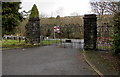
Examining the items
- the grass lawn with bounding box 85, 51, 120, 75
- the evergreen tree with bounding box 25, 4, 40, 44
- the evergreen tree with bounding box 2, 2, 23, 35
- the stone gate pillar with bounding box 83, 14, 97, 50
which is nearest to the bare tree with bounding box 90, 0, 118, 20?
the stone gate pillar with bounding box 83, 14, 97, 50

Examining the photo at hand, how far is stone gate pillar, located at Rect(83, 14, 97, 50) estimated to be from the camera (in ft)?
38.6

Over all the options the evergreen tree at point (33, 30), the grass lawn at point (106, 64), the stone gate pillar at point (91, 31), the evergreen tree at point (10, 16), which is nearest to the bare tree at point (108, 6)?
the stone gate pillar at point (91, 31)

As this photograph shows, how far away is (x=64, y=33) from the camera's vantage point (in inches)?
920

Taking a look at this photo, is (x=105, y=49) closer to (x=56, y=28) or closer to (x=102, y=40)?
(x=102, y=40)

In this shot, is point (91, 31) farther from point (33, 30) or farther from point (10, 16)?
point (10, 16)

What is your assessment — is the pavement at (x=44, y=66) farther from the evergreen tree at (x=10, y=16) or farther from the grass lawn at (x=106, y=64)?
the evergreen tree at (x=10, y=16)

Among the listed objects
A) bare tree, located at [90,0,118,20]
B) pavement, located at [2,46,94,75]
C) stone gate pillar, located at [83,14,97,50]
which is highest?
bare tree, located at [90,0,118,20]

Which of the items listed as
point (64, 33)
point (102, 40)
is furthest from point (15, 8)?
point (64, 33)

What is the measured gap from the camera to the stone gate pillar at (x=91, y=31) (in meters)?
11.8

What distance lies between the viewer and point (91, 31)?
38.7ft

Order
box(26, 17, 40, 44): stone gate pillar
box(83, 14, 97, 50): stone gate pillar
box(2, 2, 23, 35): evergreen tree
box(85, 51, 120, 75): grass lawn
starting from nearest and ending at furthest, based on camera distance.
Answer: box(85, 51, 120, 75): grass lawn → box(83, 14, 97, 50): stone gate pillar → box(2, 2, 23, 35): evergreen tree → box(26, 17, 40, 44): stone gate pillar

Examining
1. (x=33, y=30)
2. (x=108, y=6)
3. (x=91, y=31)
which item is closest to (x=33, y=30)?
(x=33, y=30)

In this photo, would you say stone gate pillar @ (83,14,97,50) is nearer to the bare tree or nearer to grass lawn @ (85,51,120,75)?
the bare tree

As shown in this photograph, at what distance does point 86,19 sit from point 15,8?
6.81m
